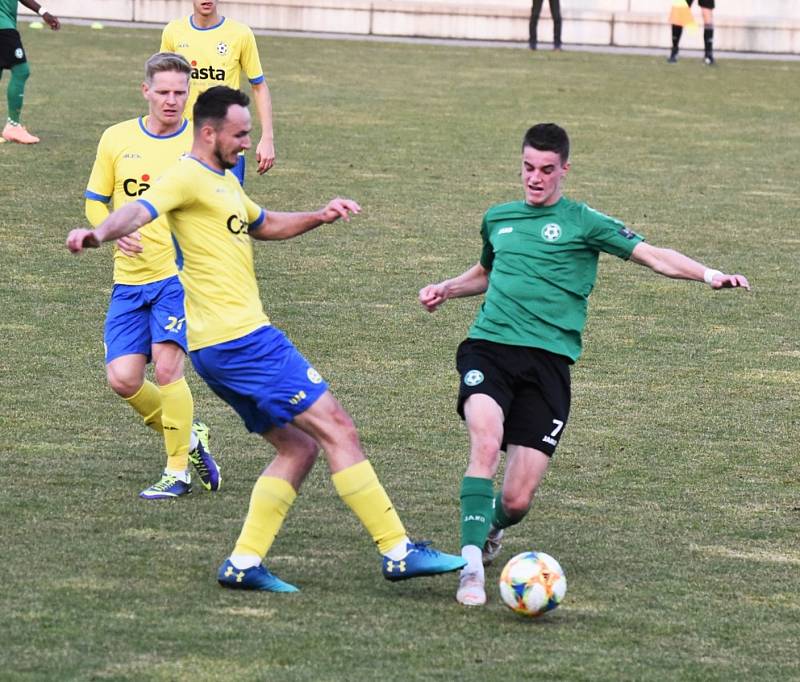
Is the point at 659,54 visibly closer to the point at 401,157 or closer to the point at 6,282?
the point at 401,157

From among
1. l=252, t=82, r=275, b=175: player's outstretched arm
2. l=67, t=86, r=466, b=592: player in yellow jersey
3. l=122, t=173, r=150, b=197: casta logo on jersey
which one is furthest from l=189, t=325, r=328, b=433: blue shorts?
l=252, t=82, r=275, b=175: player's outstretched arm

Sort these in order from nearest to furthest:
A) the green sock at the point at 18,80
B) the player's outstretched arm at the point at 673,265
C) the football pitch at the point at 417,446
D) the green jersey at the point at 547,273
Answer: the football pitch at the point at 417,446 < the player's outstretched arm at the point at 673,265 < the green jersey at the point at 547,273 < the green sock at the point at 18,80

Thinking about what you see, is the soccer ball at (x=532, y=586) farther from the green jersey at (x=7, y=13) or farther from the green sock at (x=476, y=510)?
the green jersey at (x=7, y=13)

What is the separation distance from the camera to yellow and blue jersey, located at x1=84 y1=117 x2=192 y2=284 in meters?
7.87

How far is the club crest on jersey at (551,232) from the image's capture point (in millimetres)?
6824

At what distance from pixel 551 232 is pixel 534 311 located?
0.34 meters

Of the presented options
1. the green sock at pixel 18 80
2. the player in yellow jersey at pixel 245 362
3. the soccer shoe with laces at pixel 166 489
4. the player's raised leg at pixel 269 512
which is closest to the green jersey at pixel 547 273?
the player in yellow jersey at pixel 245 362

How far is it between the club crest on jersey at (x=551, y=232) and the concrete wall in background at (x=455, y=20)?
2629cm

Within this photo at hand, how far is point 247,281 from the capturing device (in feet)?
20.9

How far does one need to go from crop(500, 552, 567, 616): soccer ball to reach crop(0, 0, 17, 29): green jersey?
12467 mm

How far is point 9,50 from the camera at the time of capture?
17062 millimetres

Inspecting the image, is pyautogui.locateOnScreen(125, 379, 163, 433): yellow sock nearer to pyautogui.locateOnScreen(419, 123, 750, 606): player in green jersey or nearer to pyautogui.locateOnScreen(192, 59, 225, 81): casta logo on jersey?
pyautogui.locateOnScreen(419, 123, 750, 606): player in green jersey

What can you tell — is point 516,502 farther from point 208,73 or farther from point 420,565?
point 208,73

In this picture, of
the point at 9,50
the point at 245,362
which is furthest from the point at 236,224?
the point at 9,50
